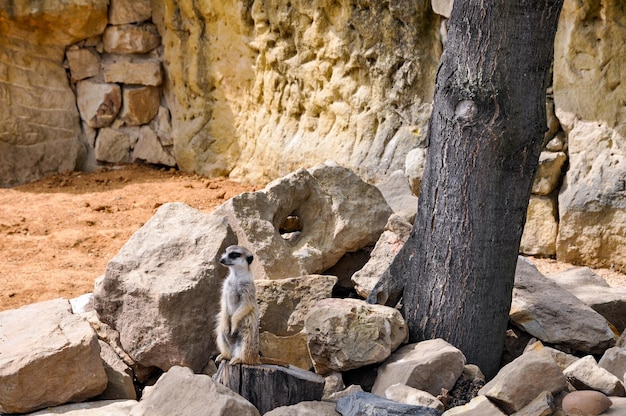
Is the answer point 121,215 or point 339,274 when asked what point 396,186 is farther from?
point 121,215

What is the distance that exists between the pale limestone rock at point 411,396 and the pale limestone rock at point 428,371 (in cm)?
10

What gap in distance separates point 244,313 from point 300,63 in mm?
6099

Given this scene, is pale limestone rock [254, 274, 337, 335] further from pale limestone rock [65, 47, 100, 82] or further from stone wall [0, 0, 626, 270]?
pale limestone rock [65, 47, 100, 82]

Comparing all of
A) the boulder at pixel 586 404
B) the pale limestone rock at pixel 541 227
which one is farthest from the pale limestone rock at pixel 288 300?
the pale limestone rock at pixel 541 227

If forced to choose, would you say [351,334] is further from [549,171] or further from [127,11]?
[127,11]

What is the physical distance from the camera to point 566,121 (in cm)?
730

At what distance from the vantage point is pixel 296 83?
31.9 ft

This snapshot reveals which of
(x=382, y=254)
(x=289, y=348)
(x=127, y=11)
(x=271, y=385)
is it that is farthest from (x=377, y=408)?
(x=127, y=11)

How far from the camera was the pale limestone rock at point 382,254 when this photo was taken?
4836 mm

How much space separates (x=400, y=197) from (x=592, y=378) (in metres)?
2.56

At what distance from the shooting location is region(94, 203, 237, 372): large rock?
447cm

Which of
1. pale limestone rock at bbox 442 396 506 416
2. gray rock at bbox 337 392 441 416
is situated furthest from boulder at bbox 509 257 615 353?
gray rock at bbox 337 392 441 416

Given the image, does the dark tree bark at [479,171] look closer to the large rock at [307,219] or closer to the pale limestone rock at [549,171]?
the large rock at [307,219]

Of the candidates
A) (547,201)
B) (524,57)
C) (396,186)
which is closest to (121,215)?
(396,186)
